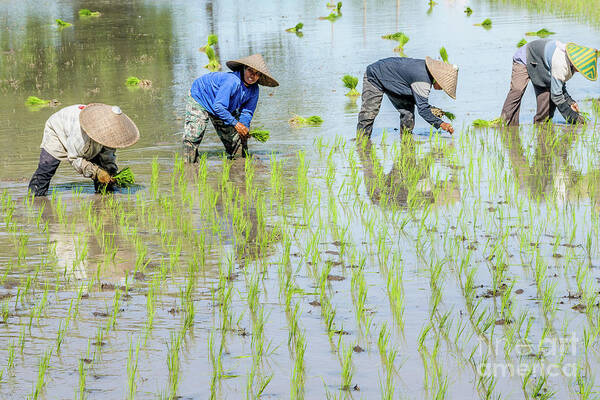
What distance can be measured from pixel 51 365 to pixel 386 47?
12181 millimetres

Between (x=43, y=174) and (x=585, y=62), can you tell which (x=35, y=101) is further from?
(x=585, y=62)

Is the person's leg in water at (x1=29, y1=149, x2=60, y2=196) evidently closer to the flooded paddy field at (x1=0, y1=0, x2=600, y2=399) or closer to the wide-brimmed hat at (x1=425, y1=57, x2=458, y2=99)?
the flooded paddy field at (x1=0, y1=0, x2=600, y2=399)

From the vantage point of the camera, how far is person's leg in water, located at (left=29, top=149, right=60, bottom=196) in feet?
19.1

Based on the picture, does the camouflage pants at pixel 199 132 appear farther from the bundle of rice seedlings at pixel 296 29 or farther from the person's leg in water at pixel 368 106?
the bundle of rice seedlings at pixel 296 29

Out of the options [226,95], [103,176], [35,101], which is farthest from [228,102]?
[35,101]

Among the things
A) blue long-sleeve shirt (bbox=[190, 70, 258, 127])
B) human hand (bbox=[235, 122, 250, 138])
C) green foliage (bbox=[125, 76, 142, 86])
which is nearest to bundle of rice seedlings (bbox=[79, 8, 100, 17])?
green foliage (bbox=[125, 76, 142, 86])

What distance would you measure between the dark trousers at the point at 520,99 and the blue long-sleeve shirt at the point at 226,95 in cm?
278

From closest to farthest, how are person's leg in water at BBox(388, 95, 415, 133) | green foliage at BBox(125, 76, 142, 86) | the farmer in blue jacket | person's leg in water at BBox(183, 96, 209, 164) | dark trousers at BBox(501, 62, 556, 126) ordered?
the farmer in blue jacket, person's leg in water at BBox(183, 96, 209, 164), person's leg in water at BBox(388, 95, 415, 133), dark trousers at BBox(501, 62, 556, 126), green foliage at BBox(125, 76, 142, 86)

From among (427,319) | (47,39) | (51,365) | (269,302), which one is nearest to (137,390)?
(51,365)

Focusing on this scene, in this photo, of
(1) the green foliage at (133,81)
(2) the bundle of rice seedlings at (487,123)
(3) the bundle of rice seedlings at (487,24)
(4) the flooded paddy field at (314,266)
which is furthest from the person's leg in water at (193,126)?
(3) the bundle of rice seedlings at (487,24)

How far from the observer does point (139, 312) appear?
3.84 m

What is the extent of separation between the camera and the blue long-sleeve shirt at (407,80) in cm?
710

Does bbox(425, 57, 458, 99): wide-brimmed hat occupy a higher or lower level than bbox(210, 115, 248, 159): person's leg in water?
higher

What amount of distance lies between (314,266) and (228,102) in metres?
2.60
